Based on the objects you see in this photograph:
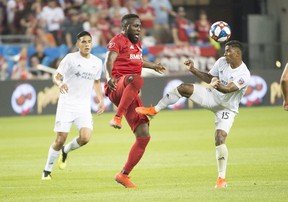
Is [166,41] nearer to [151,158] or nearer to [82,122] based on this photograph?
[151,158]

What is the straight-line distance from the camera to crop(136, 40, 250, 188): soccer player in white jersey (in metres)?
12.1

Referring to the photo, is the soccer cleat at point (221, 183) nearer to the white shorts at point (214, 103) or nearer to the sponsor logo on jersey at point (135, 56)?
the white shorts at point (214, 103)

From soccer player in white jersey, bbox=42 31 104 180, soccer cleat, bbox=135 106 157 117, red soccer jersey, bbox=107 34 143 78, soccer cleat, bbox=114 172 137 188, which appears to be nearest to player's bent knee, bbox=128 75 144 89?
A: soccer cleat, bbox=135 106 157 117

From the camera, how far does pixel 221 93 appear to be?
12516 mm

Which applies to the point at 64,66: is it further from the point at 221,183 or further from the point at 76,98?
the point at 221,183

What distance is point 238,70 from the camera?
12.4 meters

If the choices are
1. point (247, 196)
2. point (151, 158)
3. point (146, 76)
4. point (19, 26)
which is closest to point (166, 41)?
point (146, 76)

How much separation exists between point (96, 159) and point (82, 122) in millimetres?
3096

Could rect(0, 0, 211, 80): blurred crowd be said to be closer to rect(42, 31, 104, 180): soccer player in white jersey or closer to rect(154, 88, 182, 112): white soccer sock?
rect(42, 31, 104, 180): soccer player in white jersey

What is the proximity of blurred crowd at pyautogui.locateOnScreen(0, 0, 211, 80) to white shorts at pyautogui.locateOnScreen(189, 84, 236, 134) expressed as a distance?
1561 cm

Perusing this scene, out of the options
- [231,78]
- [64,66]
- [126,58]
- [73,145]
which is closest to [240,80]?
[231,78]

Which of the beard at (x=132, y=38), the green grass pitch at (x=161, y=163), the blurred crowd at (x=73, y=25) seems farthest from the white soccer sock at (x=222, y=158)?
the blurred crowd at (x=73, y=25)

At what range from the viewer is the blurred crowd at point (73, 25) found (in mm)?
28094

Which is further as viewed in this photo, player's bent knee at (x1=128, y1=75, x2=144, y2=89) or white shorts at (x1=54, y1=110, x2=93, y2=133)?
white shorts at (x1=54, y1=110, x2=93, y2=133)
